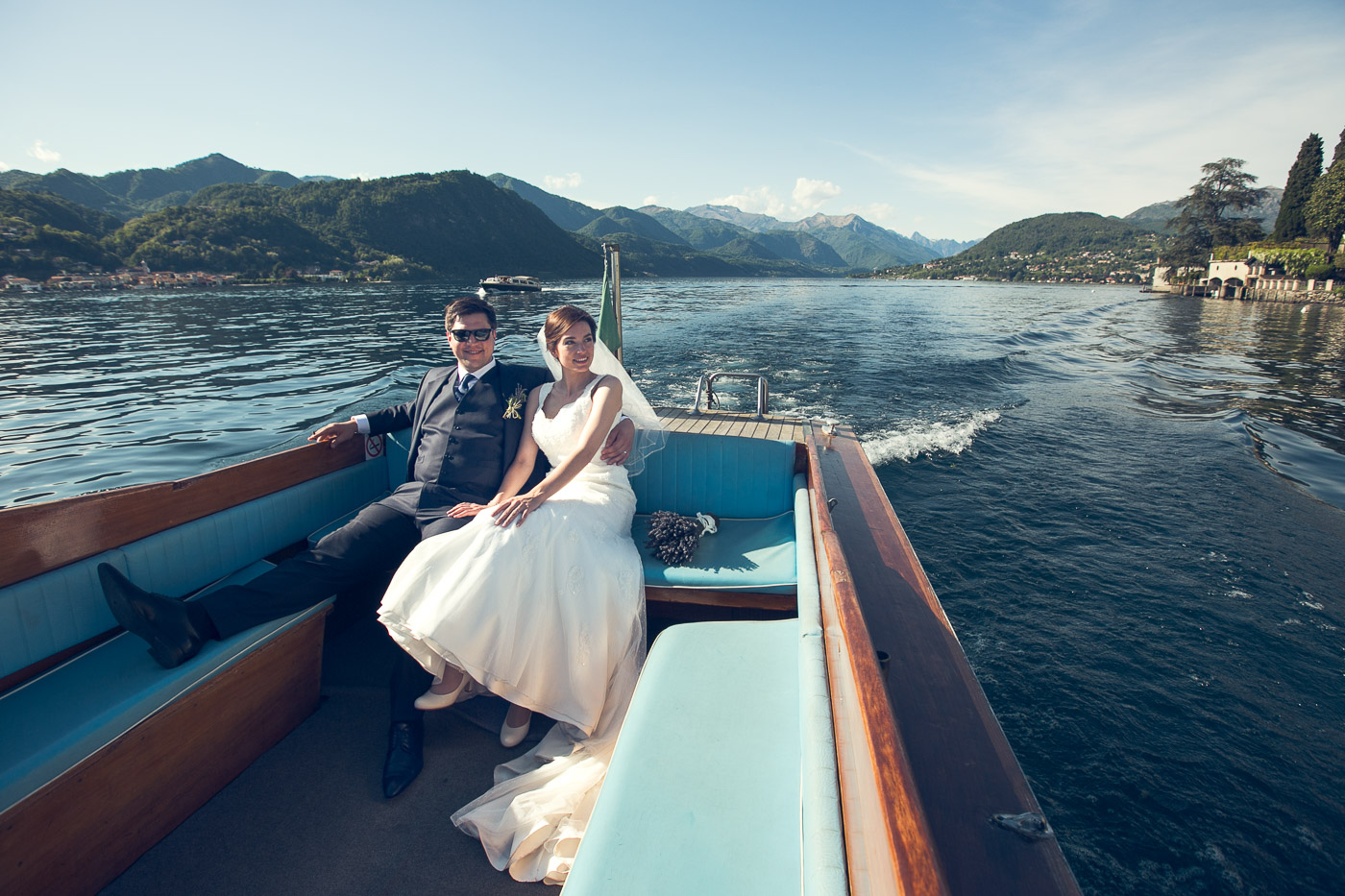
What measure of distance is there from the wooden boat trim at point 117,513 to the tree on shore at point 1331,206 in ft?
210

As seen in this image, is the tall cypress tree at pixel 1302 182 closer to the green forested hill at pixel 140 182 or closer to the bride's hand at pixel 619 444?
the bride's hand at pixel 619 444

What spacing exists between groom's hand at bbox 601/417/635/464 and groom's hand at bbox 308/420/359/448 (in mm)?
1537

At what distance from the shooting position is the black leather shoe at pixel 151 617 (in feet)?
6.79

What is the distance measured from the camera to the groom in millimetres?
2107

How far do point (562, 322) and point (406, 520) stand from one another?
1.26 m

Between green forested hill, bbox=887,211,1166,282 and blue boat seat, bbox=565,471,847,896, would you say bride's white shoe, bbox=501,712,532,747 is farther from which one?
green forested hill, bbox=887,211,1166,282

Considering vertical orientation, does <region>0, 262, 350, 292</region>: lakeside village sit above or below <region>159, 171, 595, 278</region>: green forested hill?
below

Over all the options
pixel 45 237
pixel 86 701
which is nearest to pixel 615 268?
pixel 86 701

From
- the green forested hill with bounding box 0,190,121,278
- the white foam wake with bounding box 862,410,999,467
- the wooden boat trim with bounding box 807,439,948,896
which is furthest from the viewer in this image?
the green forested hill with bounding box 0,190,121,278

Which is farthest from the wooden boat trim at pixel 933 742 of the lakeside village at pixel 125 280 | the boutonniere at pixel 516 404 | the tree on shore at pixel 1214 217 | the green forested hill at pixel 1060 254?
the green forested hill at pixel 1060 254

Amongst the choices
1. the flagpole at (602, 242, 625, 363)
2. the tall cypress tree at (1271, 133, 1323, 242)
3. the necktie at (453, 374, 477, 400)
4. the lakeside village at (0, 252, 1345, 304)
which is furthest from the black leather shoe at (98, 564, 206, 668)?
the tall cypress tree at (1271, 133, 1323, 242)

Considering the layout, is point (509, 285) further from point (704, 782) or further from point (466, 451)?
point (704, 782)

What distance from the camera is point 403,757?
2.32 meters

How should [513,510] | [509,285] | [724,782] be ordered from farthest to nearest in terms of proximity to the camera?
1. [509,285]
2. [513,510]
3. [724,782]
